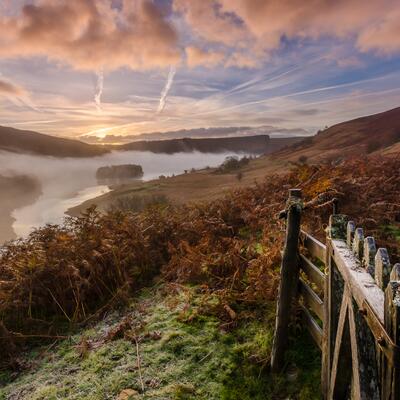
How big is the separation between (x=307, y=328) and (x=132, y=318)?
10.4 ft

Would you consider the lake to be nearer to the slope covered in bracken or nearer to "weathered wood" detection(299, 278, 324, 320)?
the slope covered in bracken

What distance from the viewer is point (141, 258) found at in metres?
7.91

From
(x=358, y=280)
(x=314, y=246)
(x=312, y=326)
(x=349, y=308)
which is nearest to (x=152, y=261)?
(x=312, y=326)

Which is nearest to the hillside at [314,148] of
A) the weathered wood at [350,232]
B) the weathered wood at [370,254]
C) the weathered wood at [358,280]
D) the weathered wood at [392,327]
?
the weathered wood at [350,232]

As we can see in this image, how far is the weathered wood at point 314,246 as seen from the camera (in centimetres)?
362

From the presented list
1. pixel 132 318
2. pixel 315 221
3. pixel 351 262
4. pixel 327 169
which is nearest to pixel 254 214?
pixel 315 221

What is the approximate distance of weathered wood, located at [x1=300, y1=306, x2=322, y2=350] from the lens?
3943mm

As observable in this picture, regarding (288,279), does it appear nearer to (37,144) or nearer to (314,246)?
(314,246)

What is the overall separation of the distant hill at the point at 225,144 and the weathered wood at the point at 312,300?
119 meters

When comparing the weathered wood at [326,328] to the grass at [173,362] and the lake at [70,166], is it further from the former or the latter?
the lake at [70,166]

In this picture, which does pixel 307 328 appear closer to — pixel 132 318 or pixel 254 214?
pixel 132 318

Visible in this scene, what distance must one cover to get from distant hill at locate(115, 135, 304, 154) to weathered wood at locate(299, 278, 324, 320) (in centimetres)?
11933

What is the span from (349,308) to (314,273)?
1402 millimetres

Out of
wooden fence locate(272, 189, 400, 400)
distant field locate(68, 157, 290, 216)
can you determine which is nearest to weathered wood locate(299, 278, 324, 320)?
wooden fence locate(272, 189, 400, 400)
